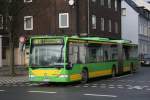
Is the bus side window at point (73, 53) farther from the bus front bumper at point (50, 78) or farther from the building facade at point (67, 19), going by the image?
the building facade at point (67, 19)

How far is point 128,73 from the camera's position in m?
37.8

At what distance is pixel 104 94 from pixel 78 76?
6.20 metres

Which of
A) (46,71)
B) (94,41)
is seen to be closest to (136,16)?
(94,41)

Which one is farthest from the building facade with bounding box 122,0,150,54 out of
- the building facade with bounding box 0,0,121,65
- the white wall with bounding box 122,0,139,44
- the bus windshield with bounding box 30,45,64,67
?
the bus windshield with bounding box 30,45,64,67

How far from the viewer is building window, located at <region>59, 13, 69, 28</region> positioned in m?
52.7

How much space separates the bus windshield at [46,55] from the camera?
2402 cm

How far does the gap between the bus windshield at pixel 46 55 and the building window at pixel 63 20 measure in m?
28.2

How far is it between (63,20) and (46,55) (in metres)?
29.2

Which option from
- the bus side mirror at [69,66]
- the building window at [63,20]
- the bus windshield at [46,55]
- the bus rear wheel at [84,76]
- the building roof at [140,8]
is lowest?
the bus rear wheel at [84,76]

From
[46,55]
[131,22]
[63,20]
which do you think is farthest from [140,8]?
[46,55]

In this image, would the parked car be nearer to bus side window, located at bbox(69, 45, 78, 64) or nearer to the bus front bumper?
bus side window, located at bbox(69, 45, 78, 64)

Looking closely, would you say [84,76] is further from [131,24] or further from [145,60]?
[131,24]

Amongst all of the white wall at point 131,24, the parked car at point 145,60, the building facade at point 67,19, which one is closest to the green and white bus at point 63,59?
the building facade at point 67,19

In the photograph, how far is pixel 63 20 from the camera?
53.2m
